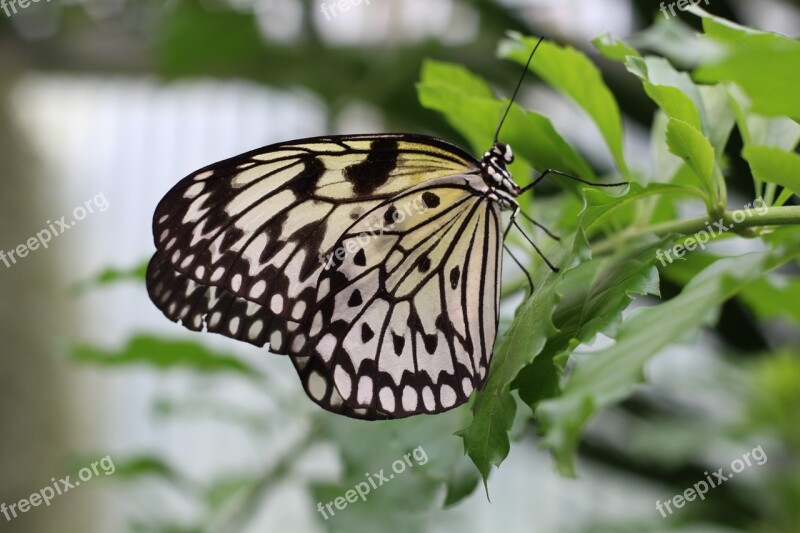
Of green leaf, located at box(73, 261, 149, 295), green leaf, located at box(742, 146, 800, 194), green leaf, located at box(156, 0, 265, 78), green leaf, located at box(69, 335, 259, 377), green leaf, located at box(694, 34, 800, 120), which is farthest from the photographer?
green leaf, located at box(156, 0, 265, 78)

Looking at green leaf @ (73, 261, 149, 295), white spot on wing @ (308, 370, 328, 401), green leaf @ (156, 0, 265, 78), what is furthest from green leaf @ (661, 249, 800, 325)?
green leaf @ (156, 0, 265, 78)

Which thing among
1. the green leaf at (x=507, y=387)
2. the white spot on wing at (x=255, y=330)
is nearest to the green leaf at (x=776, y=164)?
the green leaf at (x=507, y=387)

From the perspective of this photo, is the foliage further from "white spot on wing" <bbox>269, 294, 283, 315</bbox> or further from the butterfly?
"white spot on wing" <bbox>269, 294, 283, 315</bbox>

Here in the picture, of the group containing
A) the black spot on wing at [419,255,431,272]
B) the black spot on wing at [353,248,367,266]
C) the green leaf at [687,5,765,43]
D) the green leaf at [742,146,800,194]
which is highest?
the green leaf at [687,5,765,43]

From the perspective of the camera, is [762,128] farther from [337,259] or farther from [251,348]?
[251,348]

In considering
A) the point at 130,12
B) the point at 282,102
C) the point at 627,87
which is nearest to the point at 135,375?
the point at 282,102

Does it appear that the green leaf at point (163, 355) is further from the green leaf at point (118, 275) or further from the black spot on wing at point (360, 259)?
the black spot on wing at point (360, 259)
